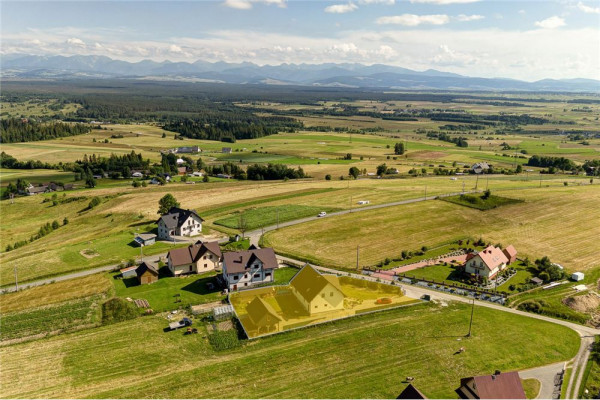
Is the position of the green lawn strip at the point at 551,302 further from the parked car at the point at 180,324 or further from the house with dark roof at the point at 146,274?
the house with dark roof at the point at 146,274

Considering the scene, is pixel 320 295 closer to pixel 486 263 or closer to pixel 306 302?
pixel 306 302

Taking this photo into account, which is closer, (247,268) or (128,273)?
(247,268)

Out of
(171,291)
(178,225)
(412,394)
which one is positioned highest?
(412,394)

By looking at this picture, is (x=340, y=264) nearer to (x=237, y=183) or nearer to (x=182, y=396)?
(x=182, y=396)

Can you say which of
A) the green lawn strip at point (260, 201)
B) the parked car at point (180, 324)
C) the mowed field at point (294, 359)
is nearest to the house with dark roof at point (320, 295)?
the mowed field at point (294, 359)

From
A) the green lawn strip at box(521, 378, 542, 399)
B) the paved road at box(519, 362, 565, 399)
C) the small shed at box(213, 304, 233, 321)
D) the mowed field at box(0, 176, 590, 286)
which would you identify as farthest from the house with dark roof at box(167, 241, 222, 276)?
the green lawn strip at box(521, 378, 542, 399)

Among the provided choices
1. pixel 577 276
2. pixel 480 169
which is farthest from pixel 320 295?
pixel 480 169
